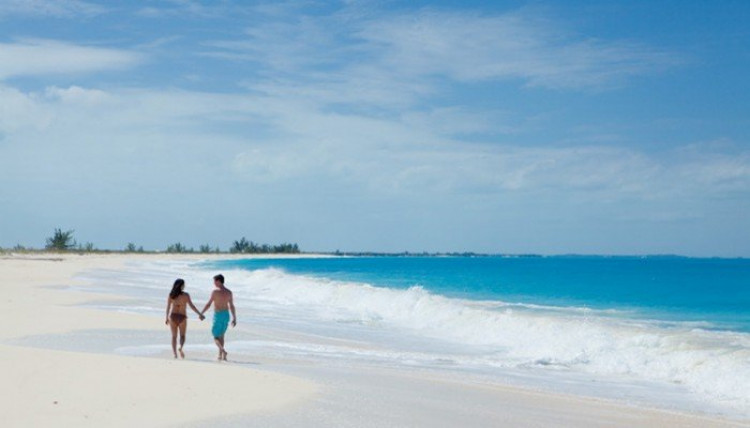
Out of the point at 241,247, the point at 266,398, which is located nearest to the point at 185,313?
the point at 266,398

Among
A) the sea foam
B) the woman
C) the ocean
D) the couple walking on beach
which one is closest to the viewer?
the ocean

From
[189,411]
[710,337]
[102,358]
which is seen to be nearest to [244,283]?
[710,337]

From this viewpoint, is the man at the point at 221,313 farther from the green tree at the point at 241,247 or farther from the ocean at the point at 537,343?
the green tree at the point at 241,247

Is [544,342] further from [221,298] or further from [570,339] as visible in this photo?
[221,298]

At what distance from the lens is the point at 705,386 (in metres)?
14.1

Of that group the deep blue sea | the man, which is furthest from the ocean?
the man

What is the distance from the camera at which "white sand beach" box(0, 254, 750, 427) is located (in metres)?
9.05

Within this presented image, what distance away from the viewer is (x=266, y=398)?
10.2 meters

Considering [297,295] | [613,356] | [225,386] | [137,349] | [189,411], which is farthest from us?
[297,295]

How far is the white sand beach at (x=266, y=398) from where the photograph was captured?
9.05m

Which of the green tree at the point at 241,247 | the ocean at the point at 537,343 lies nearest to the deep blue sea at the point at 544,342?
the ocean at the point at 537,343

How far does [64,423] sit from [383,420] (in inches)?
135

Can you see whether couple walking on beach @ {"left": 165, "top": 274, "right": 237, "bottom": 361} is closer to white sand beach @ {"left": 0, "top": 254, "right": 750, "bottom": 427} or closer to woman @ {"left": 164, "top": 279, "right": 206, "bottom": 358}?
woman @ {"left": 164, "top": 279, "right": 206, "bottom": 358}

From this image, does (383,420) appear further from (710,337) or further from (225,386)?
(710,337)
